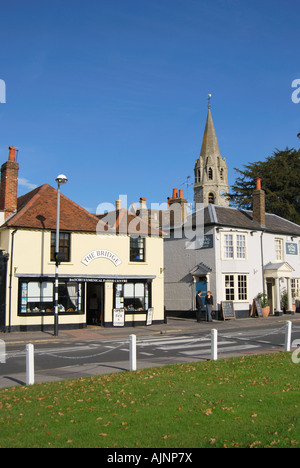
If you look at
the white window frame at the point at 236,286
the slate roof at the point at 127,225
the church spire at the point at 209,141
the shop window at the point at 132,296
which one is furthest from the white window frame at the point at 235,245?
the church spire at the point at 209,141

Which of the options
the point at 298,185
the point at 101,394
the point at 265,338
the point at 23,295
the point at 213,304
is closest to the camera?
the point at 101,394

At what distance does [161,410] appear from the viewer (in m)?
7.43

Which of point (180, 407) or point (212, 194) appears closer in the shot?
point (180, 407)

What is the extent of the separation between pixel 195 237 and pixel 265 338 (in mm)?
14477

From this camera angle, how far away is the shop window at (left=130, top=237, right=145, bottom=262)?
27.5 m

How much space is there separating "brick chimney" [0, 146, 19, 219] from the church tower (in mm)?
74468

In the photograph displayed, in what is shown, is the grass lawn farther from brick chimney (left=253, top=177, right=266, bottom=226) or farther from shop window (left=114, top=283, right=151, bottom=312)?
brick chimney (left=253, top=177, right=266, bottom=226)

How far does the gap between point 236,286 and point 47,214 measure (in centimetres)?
1382

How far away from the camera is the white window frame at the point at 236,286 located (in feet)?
102

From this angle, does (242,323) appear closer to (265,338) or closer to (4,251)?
(265,338)

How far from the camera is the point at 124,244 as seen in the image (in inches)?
1070

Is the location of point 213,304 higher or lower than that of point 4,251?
lower

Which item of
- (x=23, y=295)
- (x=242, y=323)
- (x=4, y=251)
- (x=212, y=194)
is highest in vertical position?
(x=212, y=194)

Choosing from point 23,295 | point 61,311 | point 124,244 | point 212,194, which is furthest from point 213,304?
point 212,194
